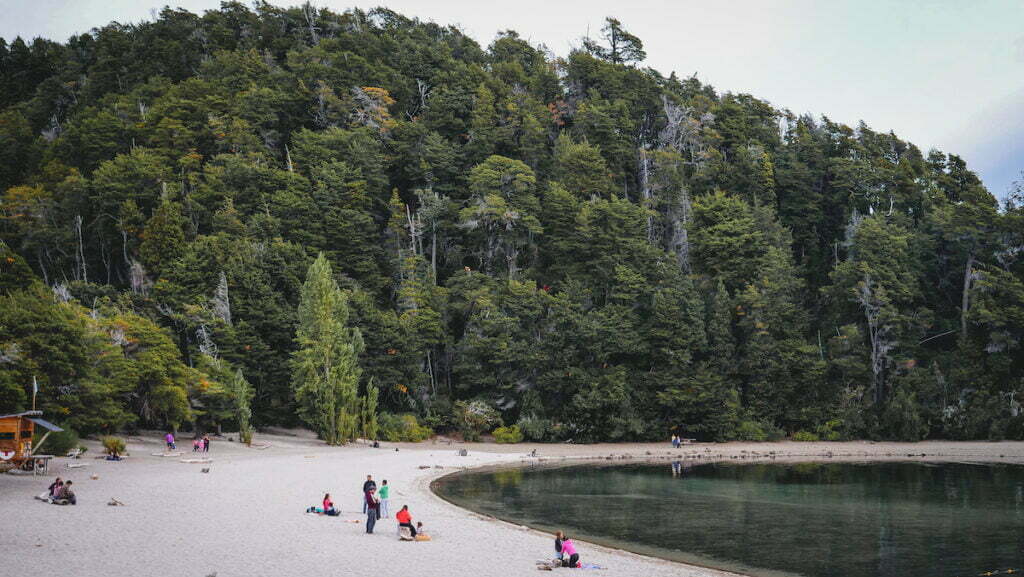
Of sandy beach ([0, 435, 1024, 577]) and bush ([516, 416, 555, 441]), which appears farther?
bush ([516, 416, 555, 441])

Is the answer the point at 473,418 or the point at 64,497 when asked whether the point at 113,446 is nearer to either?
the point at 64,497

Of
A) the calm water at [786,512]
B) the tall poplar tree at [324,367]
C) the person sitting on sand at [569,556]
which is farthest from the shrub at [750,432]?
the person sitting on sand at [569,556]

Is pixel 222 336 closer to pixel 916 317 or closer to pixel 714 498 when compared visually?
pixel 714 498

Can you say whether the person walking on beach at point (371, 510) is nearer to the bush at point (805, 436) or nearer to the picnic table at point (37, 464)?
the picnic table at point (37, 464)

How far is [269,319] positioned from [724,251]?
38.5 m

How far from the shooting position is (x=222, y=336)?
160ft

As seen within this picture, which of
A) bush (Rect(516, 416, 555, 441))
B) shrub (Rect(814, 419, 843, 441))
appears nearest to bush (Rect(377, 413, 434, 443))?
bush (Rect(516, 416, 555, 441))

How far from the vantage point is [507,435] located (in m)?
53.9

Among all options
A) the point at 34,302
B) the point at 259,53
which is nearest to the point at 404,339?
the point at 34,302

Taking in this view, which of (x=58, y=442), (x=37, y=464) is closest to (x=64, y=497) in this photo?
(x=37, y=464)

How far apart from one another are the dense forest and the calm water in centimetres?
1367

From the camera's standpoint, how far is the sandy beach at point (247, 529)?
53.7 ft

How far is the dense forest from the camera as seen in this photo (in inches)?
2010

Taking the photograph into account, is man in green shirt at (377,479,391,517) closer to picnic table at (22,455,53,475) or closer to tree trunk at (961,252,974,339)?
picnic table at (22,455,53,475)
